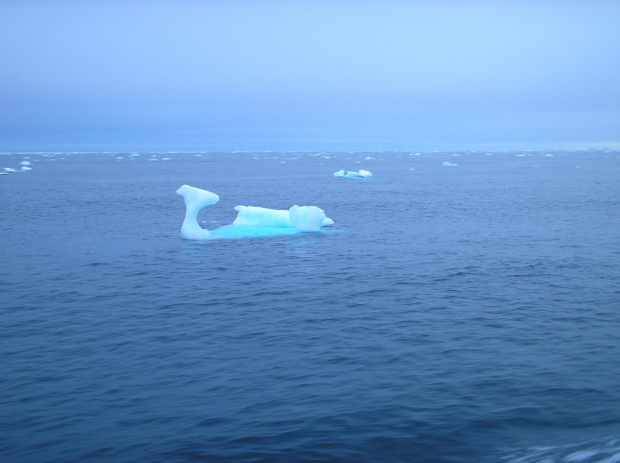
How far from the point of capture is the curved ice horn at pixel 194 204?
26.5 meters

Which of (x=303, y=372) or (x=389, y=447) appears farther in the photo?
(x=303, y=372)

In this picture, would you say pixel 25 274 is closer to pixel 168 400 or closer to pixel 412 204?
pixel 168 400

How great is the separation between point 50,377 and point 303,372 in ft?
15.9

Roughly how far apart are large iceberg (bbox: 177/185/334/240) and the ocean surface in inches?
44.0

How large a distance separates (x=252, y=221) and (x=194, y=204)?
14.7 ft

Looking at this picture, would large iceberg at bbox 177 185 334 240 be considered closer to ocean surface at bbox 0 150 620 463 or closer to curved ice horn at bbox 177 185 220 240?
curved ice horn at bbox 177 185 220 240

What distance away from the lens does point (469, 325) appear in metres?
14.6

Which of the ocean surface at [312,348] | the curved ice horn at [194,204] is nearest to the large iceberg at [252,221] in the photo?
the curved ice horn at [194,204]

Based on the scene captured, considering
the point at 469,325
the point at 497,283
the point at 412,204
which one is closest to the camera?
the point at 469,325

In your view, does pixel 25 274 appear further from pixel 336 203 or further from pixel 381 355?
pixel 336 203

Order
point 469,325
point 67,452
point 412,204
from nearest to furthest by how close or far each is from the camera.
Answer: point 67,452 < point 469,325 < point 412,204

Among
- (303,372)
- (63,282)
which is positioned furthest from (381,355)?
(63,282)

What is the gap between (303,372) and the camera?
11.8 metres

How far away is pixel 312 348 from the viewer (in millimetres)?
13172
